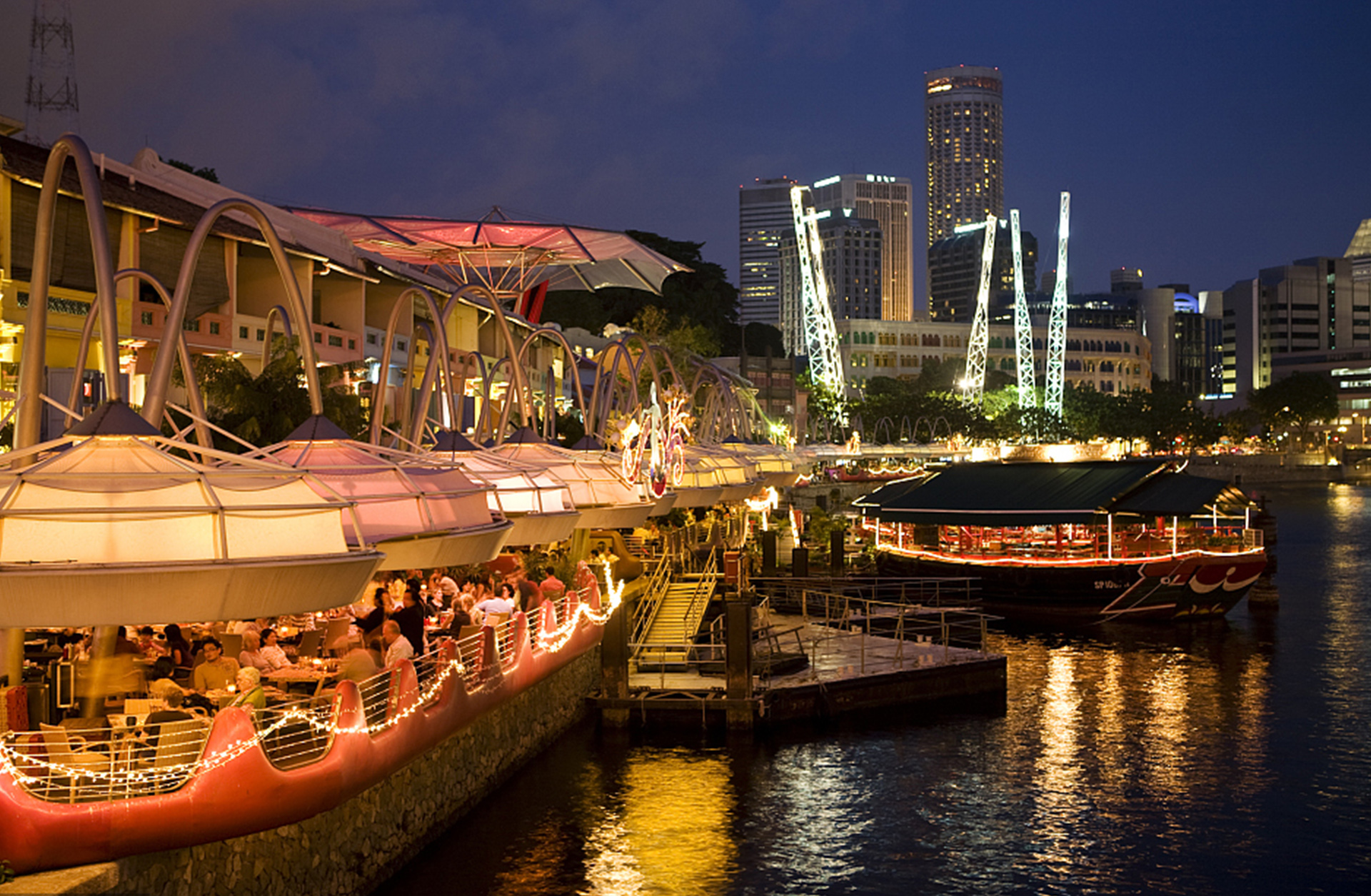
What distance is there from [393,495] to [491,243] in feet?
49.2

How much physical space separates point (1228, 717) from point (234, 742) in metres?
24.4

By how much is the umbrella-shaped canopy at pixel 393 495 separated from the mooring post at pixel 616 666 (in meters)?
9.91

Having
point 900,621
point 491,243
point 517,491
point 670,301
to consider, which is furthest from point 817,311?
point 517,491

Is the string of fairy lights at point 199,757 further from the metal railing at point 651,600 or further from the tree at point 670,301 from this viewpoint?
the tree at point 670,301

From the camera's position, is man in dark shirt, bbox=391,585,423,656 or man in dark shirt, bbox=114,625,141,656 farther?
man in dark shirt, bbox=391,585,423,656

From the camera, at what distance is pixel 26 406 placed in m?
12.8

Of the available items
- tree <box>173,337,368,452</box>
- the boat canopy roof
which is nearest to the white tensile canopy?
tree <box>173,337,368,452</box>

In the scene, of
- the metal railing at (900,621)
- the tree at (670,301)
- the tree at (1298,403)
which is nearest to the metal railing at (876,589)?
the metal railing at (900,621)

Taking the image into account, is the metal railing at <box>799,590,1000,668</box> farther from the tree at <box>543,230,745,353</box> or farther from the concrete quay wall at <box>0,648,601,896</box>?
the tree at <box>543,230,745,353</box>

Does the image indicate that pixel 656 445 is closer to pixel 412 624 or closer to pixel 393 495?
pixel 412 624

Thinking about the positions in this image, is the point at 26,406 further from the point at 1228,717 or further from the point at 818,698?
the point at 1228,717

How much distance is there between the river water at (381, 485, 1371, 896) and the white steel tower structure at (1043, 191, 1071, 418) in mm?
91144

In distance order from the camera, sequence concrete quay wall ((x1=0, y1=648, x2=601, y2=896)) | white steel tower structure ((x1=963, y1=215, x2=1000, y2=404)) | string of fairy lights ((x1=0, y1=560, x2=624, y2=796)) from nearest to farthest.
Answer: string of fairy lights ((x1=0, y1=560, x2=624, y2=796)), concrete quay wall ((x1=0, y1=648, x2=601, y2=896)), white steel tower structure ((x1=963, y1=215, x2=1000, y2=404))

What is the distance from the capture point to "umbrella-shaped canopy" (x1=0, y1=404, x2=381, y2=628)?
37.2 feet
